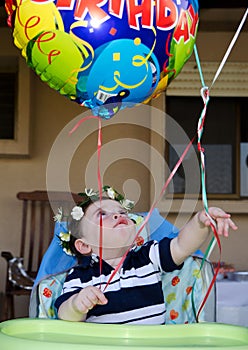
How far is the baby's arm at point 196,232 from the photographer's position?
1882 mm

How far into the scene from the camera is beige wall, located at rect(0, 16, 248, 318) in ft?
14.2

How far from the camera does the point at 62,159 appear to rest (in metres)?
4.33

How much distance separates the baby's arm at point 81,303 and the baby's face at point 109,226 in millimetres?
253

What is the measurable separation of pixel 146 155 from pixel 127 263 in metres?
2.15

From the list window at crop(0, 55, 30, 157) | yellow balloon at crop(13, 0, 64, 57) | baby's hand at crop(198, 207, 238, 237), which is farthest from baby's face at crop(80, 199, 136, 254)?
window at crop(0, 55, 30, 157)

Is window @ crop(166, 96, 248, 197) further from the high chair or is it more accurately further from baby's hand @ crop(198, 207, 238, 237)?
baby's hand @ crop(198, 207, 238, 237)

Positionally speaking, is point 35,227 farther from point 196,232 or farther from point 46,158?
point 196,232

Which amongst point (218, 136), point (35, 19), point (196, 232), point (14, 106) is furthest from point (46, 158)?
point (35, 19)

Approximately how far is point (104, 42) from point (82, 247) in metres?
0.73

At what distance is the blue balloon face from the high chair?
62cm

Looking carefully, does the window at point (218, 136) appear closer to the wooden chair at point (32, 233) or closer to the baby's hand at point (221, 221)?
the wooden chair at point (32, 233)

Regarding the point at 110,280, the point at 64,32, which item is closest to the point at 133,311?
the point at 110,280

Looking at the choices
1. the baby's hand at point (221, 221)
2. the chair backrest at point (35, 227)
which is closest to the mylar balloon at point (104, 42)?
the baby's hand at point (221, 221)

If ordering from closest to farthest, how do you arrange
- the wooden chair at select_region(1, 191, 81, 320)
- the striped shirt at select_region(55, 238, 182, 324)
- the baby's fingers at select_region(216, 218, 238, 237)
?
1. the baby's fingers at select_region(216, 218, 238, 237)
2. the striped shirt at select_region(55, 238, 182, 324)
3. the wooden chair at select_region(1, 191, 81, 320)
